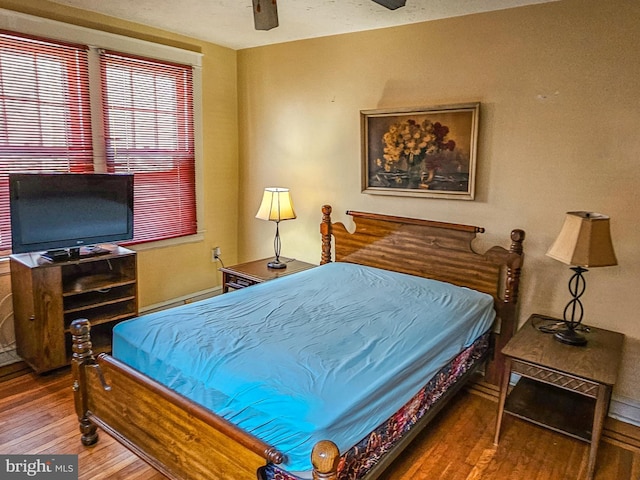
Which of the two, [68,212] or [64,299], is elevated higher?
[68,212]

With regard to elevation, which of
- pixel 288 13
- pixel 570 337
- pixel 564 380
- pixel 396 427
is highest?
pixel 288 13

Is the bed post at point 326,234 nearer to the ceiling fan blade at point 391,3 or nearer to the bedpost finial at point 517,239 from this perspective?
the bedpost finial at point 517,239

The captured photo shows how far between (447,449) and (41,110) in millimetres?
3237

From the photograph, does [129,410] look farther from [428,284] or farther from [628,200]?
[628,200]

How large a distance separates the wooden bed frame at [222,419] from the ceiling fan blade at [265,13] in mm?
1565

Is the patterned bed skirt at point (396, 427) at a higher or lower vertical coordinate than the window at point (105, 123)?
lower

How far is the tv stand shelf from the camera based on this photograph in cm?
284

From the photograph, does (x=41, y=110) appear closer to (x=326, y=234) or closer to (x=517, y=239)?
(x=326, y=234)

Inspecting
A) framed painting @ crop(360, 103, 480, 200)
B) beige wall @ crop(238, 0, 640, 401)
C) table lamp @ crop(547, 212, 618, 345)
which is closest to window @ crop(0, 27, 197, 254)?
beige wall @ crop(238, 0, 640, 401)

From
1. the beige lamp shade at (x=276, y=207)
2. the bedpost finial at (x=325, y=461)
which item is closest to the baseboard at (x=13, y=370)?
the beige lamp shade at (x=276, y=207)

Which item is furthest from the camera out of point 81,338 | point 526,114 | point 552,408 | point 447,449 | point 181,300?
point 181,300

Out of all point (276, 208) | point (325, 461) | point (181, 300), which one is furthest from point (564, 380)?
point (181, 300)

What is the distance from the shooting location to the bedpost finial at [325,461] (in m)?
1.32

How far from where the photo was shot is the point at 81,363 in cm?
216
